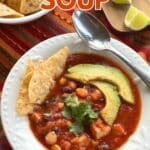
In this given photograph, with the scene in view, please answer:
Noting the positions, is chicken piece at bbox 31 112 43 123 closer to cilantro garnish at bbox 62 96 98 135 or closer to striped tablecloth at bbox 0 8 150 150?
cilantro garnish at bbox 62 96 98 135

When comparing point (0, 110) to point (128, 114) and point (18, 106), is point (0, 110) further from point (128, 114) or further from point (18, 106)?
point (128, 114)

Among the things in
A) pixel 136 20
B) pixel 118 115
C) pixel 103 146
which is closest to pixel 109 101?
pixel 118 115

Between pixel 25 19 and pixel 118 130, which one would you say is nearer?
pixel 118 130

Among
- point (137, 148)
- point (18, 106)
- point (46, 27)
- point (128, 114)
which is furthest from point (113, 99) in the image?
point (46, 27)

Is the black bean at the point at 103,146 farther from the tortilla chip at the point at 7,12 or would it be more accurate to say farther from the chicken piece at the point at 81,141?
the tortilla chip at the point at 7,12

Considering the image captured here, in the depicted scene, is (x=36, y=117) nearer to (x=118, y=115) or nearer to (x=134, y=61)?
(x=118, y=115)

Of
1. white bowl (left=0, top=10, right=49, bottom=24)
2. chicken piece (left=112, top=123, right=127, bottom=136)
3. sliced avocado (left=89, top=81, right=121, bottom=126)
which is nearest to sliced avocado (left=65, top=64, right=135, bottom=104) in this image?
sliced avocado (left=89, top=81, right=121, bottom=126)
